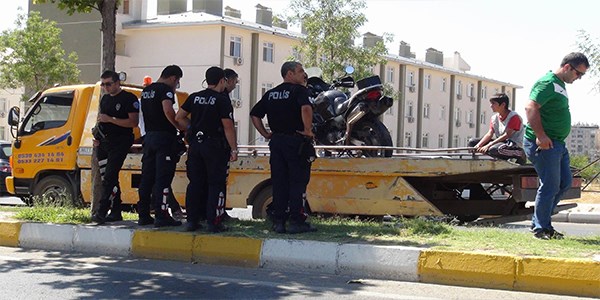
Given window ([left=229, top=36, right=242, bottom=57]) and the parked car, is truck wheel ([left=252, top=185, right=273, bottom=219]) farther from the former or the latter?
window ([left=229, top=36, right=242, bottom=57])

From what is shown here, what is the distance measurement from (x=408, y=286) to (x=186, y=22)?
4029cm

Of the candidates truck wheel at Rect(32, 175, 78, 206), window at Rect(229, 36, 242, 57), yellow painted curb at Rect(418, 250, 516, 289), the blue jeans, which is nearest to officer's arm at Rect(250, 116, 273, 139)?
yellow painted curb at Rect(418, 250, 516, 289)

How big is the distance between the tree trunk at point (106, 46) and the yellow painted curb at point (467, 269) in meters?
4.56

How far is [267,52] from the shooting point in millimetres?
47594

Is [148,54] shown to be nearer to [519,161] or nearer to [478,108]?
[478,108]

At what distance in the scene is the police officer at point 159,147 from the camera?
28.0 feet

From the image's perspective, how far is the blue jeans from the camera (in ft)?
24.1

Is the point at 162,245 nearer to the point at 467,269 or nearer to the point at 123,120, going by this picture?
the point at 123,120

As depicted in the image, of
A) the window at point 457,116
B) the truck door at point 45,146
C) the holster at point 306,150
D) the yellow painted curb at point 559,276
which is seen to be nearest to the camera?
the yellow painted curb at point 559,276

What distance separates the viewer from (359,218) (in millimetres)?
9781

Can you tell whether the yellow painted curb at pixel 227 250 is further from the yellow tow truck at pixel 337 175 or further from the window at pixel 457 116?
the window at pixel 457 116

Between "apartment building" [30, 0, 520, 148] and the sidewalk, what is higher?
"apartment building" [30, 0, 520, 148]

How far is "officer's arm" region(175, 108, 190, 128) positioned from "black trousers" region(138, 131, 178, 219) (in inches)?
12.3

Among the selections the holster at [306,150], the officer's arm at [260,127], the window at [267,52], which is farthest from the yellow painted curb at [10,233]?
the window at [267,52]
